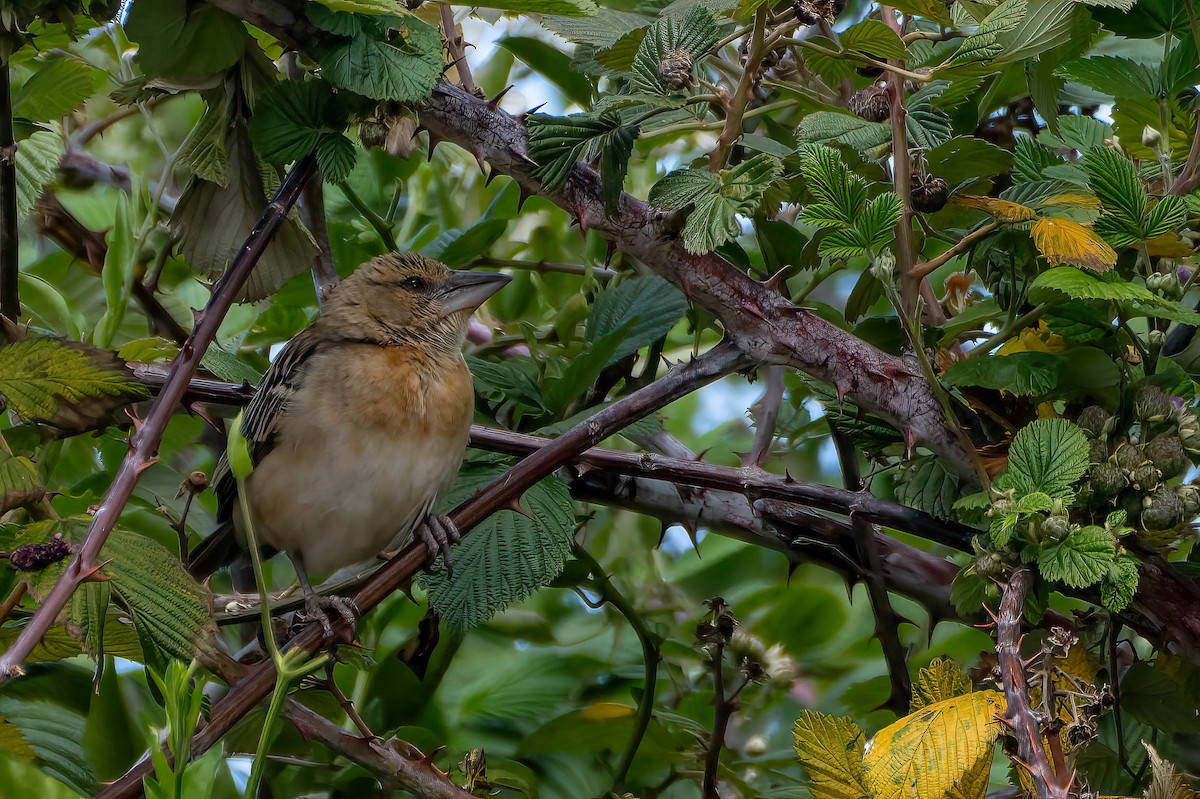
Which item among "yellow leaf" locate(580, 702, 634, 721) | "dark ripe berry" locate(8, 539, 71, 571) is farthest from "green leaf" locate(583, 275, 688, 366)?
"dark ripe berry" locate(8, 539, 71, 571)

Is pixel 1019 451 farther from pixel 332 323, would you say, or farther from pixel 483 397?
pixel 332 323

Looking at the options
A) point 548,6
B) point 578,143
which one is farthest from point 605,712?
point 548,6

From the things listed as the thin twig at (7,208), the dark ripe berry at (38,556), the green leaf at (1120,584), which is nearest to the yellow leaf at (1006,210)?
the green leaf at (1120,584)

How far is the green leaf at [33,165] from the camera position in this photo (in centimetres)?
273

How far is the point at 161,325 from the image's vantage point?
306 centimetres

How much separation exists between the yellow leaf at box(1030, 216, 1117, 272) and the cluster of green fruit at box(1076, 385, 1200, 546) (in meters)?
0.24

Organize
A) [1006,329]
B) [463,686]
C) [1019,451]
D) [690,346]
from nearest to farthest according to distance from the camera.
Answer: [1019,451] < [1006,329] < [463,686] < [690,346]

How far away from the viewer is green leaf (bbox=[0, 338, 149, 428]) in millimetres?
2035

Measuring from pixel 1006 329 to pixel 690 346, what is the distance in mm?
1663

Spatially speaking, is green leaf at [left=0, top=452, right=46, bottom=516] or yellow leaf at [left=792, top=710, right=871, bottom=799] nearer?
yellow leaf at [left=792, top=710, right=871, bottom=799]

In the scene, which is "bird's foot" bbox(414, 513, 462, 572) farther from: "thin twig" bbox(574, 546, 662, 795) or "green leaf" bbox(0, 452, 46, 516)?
"green leaf" bbox(0, 452, 46, 516)

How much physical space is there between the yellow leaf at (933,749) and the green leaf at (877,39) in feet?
3.43

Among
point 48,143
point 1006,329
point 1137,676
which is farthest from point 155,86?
point 1137,676

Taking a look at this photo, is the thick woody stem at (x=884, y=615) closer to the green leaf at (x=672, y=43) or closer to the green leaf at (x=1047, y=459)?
the green leaf at (x=1047, y=459)
